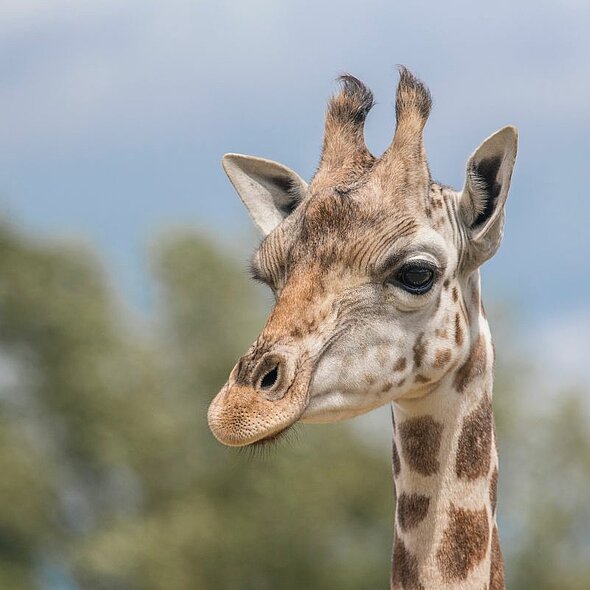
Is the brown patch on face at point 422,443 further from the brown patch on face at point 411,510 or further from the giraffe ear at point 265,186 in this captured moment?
the giraffe ear at point 265,186

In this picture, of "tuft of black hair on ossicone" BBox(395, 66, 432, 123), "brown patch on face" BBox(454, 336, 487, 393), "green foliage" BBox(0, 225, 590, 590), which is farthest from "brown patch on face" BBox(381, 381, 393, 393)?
"green foliage" BBox(0, 225, 590, 590)

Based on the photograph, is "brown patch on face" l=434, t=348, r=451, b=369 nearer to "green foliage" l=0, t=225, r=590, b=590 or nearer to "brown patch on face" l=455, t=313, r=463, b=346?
"brown patch on face" l=455, t=313, r=463, b=346

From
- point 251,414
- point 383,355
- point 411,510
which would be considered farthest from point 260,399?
point 411,510

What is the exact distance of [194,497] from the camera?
40.4 m

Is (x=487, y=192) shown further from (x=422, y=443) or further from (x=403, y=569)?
(x=403, y=569)

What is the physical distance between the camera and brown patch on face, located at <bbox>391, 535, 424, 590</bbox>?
6.44 meters

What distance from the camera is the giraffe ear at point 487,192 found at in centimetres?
666

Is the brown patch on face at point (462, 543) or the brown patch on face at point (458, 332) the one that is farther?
the brown patch on face at point (458, 332)

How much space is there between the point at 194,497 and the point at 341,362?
34.8 metres

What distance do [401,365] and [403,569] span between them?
0.99m

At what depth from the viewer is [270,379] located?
5895mm

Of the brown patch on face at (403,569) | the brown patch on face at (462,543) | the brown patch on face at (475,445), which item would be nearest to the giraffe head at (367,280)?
the brown patch on face at (475,445)

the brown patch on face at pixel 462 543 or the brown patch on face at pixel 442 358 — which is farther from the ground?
the brown patch on face at pixel 442 358

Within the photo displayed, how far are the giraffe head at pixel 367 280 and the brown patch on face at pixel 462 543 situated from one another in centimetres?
64
